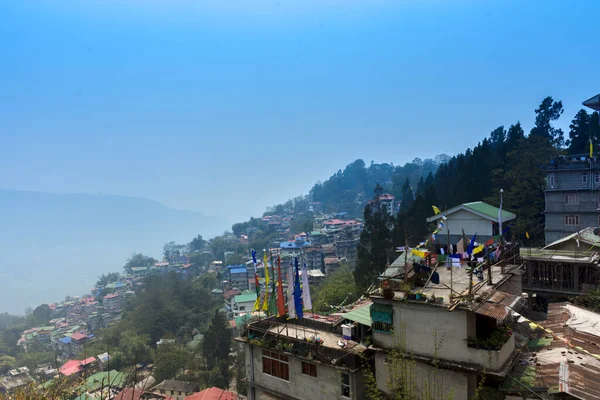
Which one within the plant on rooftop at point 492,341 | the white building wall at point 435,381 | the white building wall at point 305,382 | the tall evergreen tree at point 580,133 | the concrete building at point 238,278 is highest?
the tall evergreen tree at point 580,133

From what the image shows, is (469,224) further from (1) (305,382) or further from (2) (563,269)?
(1) (305,382)

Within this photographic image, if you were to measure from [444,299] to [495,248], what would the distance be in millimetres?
5915

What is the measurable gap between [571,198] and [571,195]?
0.23 metres

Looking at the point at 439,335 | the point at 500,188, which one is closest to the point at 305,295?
the point at 439,335

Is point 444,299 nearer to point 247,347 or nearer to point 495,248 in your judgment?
point 495,248

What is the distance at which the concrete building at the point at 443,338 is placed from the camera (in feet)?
32.8

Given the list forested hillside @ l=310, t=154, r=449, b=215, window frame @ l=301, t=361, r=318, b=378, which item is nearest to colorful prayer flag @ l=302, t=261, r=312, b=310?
window frame @ l=301, t=361, r=318, b=378

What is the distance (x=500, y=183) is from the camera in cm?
3759

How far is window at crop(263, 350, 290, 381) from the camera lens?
46.5 feet

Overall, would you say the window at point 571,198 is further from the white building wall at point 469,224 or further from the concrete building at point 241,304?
the concrete building at point 241,304

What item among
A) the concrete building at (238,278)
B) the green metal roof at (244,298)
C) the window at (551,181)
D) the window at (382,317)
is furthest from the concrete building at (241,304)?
the window at (382,317)

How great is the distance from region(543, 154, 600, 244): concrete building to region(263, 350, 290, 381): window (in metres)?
24.4

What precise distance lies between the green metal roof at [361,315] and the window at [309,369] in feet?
6.78

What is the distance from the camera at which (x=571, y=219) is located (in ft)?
93.0
